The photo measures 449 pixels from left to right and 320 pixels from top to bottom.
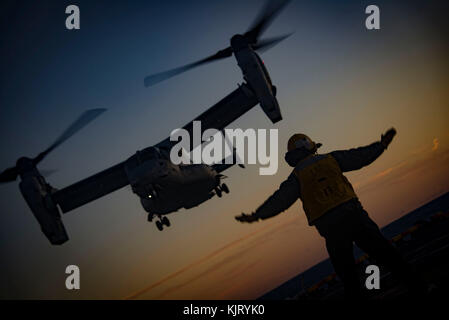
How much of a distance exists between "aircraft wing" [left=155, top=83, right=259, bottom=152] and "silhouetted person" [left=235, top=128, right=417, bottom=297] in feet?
53.1

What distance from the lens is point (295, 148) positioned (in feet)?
18.6

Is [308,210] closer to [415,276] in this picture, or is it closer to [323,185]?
[323,185]

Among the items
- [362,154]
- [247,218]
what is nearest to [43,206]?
Result: [247,218]

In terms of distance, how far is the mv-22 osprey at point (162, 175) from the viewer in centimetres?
1886

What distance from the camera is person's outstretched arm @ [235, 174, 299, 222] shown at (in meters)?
5.62

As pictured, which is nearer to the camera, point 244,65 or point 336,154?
point 336,154

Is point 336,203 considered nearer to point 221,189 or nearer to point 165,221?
point 165,221

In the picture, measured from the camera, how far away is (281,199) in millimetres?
5641

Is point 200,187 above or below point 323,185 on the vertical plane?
above

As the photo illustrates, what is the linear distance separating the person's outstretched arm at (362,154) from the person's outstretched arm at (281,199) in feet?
2.43
